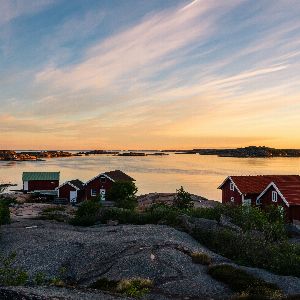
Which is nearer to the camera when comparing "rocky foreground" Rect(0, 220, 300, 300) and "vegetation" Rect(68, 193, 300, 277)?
"rocky foreground" Rect(0, 220, 300, 300)

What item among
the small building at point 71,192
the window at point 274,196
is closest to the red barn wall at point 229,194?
the window at point 274,196

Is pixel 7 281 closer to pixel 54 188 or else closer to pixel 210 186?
pixel 54 188

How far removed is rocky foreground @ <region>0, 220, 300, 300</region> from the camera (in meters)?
20.2

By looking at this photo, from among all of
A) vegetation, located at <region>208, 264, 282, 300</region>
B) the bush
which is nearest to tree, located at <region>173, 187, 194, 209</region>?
the bush

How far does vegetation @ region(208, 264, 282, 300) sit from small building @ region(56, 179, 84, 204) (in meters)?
48.4

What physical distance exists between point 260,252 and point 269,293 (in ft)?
25.0

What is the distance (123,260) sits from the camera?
2400 cm

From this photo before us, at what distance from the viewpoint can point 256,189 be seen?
167 ft

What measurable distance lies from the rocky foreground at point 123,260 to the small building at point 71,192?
3479 centimetres

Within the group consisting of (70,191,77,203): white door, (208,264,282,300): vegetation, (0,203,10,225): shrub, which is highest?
(0,203,10,225): shrub

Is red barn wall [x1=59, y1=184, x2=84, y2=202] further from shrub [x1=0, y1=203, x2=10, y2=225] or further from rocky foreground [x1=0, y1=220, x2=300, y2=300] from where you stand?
rocky foreground [x1=0, y1=220, x2=300, y2=300]

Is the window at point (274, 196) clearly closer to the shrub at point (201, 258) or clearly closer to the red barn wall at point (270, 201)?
the red barn wall at point (270, 201)

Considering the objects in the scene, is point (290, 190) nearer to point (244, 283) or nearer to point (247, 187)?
point (247, 187)

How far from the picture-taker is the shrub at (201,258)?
24380 millimetres
